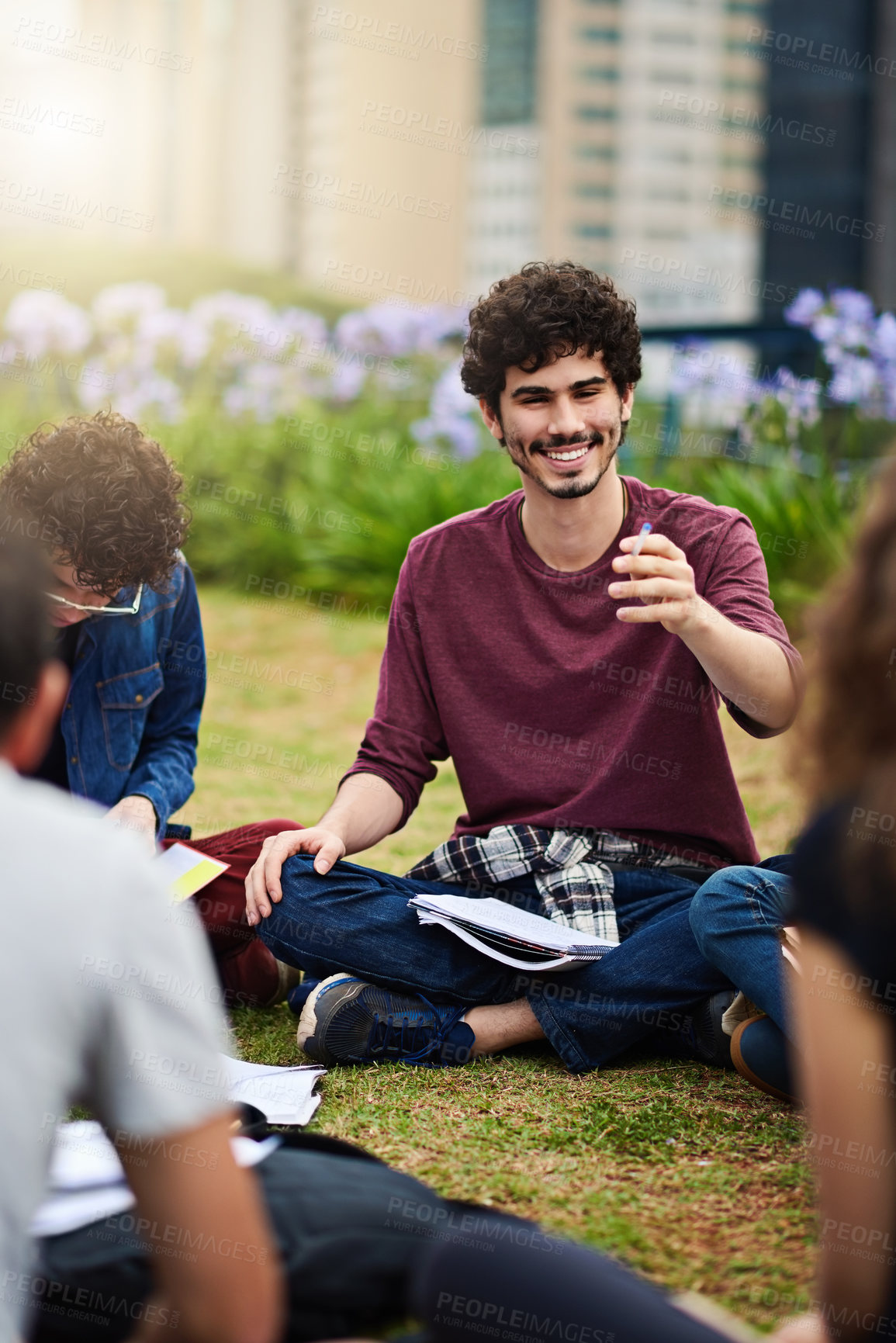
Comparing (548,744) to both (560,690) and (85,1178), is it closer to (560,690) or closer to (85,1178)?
(560,690)

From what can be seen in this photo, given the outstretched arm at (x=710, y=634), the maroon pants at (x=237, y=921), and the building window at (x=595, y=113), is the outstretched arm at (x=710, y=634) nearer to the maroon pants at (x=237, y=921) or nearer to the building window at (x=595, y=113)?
the maroon pants at (x=237, y=921)

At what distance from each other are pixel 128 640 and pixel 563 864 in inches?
43.7

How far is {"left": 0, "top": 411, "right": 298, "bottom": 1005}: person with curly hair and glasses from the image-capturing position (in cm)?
261

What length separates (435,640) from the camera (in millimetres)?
A: 2996

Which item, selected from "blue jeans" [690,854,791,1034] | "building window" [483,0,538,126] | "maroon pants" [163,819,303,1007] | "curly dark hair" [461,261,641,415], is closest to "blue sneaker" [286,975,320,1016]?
"maroon pants" [163,819,303,1007]

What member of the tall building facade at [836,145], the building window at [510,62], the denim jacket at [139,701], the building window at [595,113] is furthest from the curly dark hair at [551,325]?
the building window at [595,113]

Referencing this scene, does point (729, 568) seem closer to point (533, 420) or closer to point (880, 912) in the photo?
point (533, 420)

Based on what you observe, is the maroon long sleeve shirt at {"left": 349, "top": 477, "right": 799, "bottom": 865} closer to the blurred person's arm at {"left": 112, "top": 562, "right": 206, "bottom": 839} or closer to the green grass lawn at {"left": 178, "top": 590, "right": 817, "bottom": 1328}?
the blurred person's arm at {"left": 112, "top": 562, "right": 206, "bottom": 839}

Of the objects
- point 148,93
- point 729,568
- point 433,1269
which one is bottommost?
point 433,1269

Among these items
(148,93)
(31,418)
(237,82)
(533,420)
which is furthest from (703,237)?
(533,420)

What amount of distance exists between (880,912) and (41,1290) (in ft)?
3.35

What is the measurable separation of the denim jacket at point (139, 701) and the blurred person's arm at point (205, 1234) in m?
1.76

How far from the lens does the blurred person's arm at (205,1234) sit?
112 cm

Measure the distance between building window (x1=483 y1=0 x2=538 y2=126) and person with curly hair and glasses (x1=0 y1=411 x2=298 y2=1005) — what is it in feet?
239
